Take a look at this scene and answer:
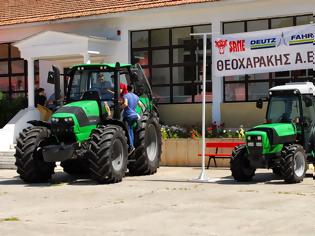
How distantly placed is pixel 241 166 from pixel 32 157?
175 inches

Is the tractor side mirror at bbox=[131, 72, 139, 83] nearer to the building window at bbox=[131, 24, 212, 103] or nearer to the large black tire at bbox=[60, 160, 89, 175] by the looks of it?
the large black tire at bbox=[60, 160, 89, 175]

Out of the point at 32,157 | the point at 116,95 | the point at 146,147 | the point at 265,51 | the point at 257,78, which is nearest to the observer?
the point at 32,157

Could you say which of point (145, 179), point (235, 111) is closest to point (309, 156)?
point (145, 179)

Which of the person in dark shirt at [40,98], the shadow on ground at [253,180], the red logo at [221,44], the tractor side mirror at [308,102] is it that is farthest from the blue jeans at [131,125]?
the person in dark shirt at [40,98]

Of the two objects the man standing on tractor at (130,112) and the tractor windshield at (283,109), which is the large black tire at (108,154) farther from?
the tractor windshield at (283,109)

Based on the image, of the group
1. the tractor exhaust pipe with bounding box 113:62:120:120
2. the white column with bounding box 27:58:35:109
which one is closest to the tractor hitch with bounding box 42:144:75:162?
the tractor exhaust pipe with bounding box 113:62:120:120

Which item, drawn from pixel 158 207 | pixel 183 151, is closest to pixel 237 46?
pixel 183 151

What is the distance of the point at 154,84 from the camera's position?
22656mm

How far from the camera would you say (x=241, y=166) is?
46.1ft

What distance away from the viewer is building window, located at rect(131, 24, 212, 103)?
21703mm

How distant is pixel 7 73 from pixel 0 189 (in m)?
13.0

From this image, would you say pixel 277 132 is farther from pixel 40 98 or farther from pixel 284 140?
pixel 40 98

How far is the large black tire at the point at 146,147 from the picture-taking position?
50.4 ft

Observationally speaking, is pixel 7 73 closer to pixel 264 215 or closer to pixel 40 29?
pixel 40 29
